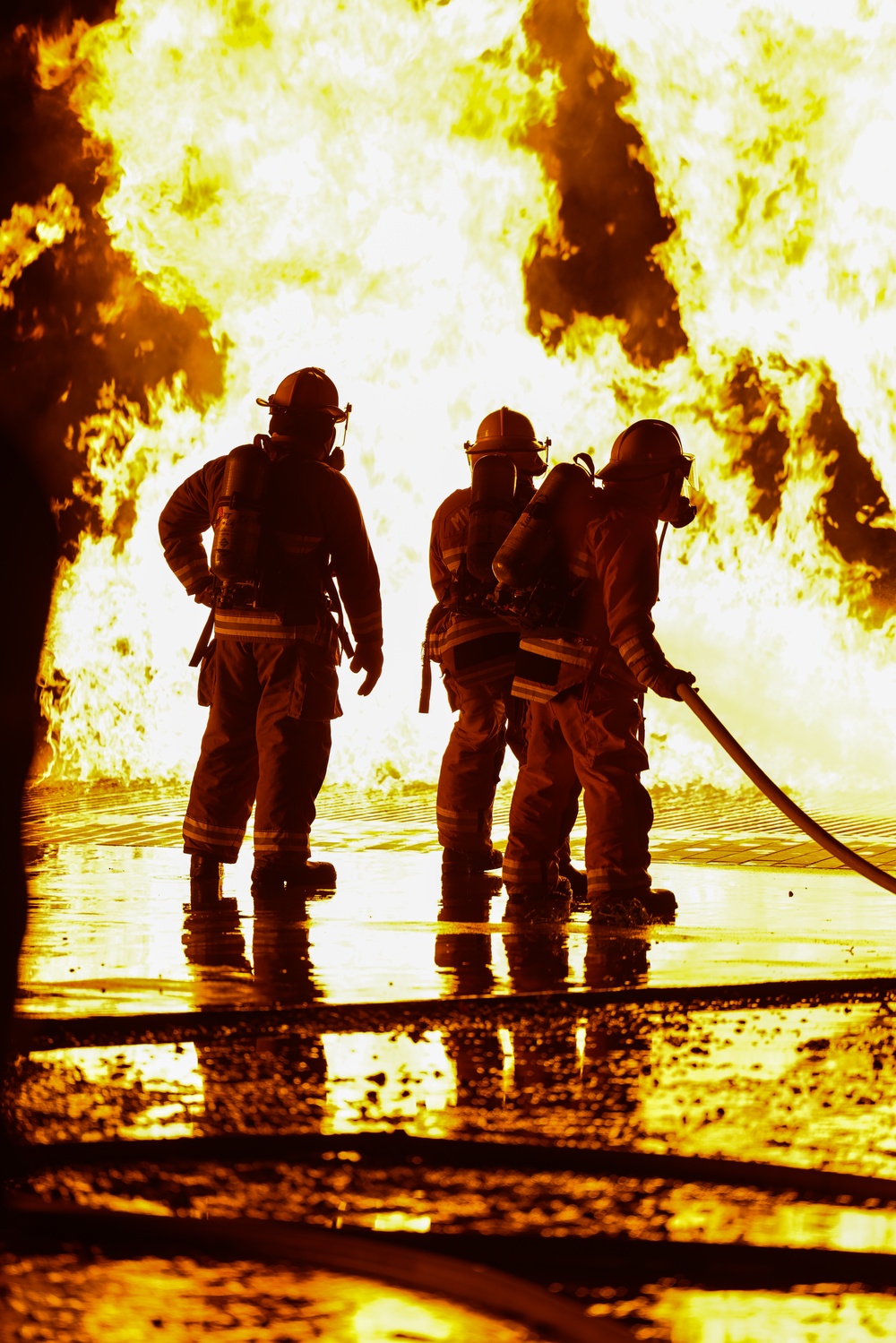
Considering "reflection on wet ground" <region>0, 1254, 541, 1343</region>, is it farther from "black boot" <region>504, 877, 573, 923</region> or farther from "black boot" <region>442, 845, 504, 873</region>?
"black boot" <region>442, 845, 504, 873</region>

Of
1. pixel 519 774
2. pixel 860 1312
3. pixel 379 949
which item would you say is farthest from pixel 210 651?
pixel 860 1312

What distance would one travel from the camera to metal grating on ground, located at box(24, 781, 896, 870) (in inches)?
299

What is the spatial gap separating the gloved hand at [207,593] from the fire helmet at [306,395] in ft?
2.20

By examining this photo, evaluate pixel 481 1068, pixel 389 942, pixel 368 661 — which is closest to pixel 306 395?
pixel 368 661

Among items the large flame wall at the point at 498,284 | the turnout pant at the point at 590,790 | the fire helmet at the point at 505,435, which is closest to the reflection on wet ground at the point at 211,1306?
the turnout pant at the point at 590,790

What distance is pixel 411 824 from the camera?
8.73 m

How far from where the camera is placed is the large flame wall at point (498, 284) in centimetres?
1000

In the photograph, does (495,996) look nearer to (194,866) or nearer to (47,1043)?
(47,1043)

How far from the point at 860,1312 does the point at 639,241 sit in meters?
10.7

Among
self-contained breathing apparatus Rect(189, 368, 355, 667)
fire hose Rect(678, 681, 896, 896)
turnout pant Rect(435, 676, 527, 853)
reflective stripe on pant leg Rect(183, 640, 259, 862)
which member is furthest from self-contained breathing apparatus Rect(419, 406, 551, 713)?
fire hose Rect(678, 681, 896, 896)

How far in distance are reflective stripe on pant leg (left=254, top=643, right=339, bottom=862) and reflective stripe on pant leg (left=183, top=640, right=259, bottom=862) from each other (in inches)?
3.8

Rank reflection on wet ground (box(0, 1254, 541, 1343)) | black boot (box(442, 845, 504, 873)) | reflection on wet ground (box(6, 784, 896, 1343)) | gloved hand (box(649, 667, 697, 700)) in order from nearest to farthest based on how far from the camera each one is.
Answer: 1. reflection on wet ground (box(0, 1254, 541, 1343))
2. reflection on wet ground (box(6, 784, 896, 1343))
3. gloved hand (box(649, 667, 697, 700))
4. black boot (box(442, 845, 504, 873))

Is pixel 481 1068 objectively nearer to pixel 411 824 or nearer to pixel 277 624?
pixel 277 624

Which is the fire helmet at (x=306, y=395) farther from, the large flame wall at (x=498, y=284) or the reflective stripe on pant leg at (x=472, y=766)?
the large flame wall at (x=498, y=284)
